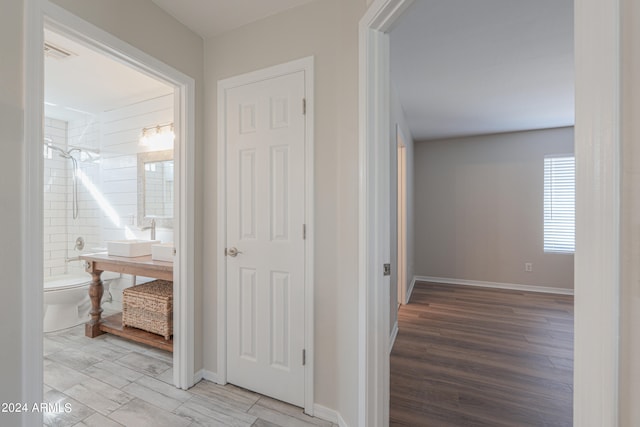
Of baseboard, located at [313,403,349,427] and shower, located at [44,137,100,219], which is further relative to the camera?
shower, located at [44,137,100,219]

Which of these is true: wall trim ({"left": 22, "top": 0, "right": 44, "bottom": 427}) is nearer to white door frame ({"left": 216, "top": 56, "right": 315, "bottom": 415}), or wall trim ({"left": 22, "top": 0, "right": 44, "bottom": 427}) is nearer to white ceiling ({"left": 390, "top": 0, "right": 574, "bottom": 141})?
white door frame ({"left": 216, "top": 56, "right": 315, "bottom": 415})

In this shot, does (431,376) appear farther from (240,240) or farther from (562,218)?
(562,218)

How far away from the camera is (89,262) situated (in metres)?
2.60

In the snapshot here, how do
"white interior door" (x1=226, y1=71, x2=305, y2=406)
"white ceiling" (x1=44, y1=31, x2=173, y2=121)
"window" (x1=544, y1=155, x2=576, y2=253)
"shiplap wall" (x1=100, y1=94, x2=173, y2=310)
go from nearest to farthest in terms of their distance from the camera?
"white interior door" (x1=226, y1=71, x2=305, y2=406) → "white ceiling" (x1=44, y1=31, x2=173, y2=121) → "shiplap wall" (x1=100, y1=94, x2=173, y2=310) → "window" (x1=544, y1=155, x2=576, y2=253)

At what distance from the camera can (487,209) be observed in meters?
4.65

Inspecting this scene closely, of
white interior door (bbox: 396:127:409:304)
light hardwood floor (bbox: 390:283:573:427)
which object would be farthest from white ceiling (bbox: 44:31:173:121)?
light hardwood floor (bbox: 390:283:573:427)

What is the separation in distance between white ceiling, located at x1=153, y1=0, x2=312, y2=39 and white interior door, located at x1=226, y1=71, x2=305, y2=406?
0.43 meters

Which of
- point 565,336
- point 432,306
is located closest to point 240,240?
point 432,306

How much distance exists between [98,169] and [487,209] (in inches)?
227

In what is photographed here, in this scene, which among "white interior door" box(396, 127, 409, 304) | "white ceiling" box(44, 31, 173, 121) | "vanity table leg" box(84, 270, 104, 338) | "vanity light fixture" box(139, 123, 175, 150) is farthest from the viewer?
"white interior door" box(396, 127, 409, 304)

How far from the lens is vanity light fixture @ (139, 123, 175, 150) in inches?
110

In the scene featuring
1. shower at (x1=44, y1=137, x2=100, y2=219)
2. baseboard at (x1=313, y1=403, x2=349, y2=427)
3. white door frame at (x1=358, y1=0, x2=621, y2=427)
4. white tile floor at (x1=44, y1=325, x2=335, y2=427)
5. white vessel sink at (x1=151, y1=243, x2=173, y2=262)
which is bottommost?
white tile floor at (x1=44, y1=325, x2=335, y2=427)

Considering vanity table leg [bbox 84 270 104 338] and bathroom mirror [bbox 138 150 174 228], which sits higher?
bathroom mirror [bbox 138 150 174 228]

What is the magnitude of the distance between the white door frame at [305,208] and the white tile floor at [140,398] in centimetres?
19
